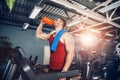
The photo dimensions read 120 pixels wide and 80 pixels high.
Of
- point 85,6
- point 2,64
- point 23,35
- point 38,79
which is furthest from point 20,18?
point 38,79

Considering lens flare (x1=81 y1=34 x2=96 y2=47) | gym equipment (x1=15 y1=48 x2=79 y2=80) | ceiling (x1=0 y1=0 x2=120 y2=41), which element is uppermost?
ceiling (x1=0 y1=0 x2=120 y2=41)

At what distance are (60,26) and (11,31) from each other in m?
9.88

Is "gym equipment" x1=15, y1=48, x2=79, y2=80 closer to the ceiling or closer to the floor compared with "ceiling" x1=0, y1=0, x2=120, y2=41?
closer to the floor

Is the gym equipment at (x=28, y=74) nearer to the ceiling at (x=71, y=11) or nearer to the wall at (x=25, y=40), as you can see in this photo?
the ceiling at (x=71, y=11)

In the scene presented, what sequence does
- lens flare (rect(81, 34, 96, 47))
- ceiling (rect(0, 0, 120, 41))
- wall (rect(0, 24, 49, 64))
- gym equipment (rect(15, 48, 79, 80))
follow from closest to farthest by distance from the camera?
gym equipment (rect(15, 48, 79, 80)), ceiling (rect(0, 0, 120, 41)), wall (rect(0, 24, 49, 64)), lens flare (rect(81, 34, 96, 47))

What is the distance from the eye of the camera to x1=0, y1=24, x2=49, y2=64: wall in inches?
447

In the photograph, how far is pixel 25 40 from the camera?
12086 mm

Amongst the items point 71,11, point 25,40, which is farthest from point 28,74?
point 25,40

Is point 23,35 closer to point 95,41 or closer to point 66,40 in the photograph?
point 95,41

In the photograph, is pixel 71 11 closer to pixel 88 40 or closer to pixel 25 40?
pixel 25 40

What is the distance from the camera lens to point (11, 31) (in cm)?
1153

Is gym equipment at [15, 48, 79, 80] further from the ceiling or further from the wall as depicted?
the wall

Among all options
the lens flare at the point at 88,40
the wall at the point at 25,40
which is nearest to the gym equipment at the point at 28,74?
the wall at the point at 25,40

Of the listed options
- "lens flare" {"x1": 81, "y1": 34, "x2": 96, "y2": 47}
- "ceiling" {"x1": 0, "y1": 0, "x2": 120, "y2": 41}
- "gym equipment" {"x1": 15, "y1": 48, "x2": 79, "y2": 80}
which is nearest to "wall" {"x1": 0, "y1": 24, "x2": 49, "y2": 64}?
"ceiling" {"x1": 0, "y1": 0, "x2": 120, "y2": 41}
